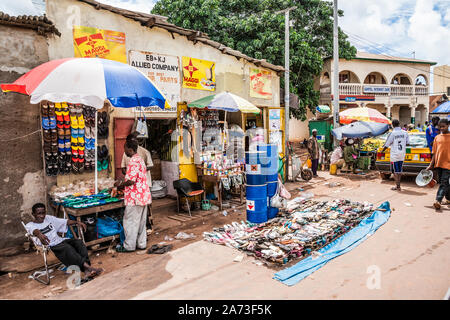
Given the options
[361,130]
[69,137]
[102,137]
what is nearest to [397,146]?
[361,130]

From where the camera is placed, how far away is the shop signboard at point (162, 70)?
7237 mm

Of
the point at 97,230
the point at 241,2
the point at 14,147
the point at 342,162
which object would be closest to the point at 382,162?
the point at 342,162

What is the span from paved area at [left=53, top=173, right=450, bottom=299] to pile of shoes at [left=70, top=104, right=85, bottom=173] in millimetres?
2612

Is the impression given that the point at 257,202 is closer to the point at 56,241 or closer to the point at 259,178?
the point at 259,178


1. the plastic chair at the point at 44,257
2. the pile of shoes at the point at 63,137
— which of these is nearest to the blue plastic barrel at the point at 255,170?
the pile of shoes at the point at 63,137

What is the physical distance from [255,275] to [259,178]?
232cm

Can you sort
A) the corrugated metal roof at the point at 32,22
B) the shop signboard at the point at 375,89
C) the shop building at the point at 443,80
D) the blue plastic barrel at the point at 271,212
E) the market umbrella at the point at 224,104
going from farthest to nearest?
the shop building at the point at 443,80 < the shop signboard at the point at 375,89 < the market umbrella at the point at 224,104 < the blue plastic barrel at the point at 271,212 < the corrugated metal roof at the point at 32,22

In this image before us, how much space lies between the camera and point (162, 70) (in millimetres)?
7656

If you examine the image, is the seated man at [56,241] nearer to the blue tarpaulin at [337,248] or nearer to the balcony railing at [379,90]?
the blue tarpaulin at [337,248]

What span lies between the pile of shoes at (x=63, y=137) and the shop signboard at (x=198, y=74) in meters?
3.16

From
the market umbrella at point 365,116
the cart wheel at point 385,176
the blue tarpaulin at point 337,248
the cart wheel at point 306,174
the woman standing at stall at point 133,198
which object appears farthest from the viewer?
the market umbrella at point 365,116

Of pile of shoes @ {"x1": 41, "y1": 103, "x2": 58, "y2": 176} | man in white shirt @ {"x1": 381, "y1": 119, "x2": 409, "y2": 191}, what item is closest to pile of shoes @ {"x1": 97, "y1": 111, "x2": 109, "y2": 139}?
pile of shoes @ {"x1": 41, "y1": 103, "x2": 58, "y2": 176}

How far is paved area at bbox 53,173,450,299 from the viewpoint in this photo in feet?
12.4

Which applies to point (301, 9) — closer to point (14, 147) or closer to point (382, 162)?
point (382, 162)
